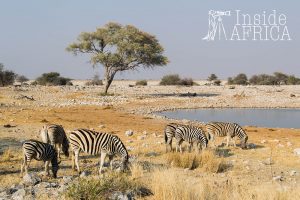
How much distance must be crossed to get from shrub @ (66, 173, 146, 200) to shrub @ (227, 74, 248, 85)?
80.0 metres

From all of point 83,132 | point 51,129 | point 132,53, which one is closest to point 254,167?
point 83,132

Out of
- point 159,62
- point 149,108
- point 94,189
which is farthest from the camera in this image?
point 159,62

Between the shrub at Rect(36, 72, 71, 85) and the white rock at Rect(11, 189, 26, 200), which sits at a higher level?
the shrub at Rect(36, 72, 71, 85)

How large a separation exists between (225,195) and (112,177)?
90.6 inches

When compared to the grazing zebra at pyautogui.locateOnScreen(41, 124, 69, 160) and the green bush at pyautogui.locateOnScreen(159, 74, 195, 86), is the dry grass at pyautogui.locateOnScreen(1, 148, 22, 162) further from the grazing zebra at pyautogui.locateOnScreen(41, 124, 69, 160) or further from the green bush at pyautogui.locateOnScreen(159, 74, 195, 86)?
the green bush at pyautogui.locateOnScreen(159, 74, 195, 86)

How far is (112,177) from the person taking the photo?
30.3ft

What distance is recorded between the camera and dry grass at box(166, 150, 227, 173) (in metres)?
12.2

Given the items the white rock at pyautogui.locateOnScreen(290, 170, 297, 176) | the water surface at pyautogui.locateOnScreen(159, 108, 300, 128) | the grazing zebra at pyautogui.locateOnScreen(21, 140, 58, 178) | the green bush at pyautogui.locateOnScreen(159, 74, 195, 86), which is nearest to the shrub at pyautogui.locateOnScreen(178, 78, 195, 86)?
the green bush at pyautogui.locateOnScreen(159, 74, 195, 86)

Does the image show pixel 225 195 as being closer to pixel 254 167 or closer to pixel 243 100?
pixel 254 167

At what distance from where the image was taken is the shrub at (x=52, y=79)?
76875 mm

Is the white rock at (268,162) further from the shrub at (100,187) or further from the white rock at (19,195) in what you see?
the white rock at (19,195)

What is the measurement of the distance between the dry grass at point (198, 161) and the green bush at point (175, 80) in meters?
62.3

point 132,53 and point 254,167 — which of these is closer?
point 254,167

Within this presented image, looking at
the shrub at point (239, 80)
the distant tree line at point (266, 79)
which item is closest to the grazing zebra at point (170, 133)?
the distant tree line at point (266, 79)
